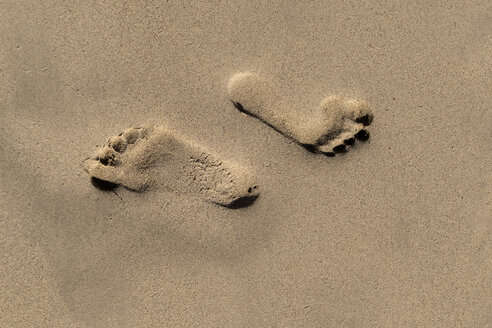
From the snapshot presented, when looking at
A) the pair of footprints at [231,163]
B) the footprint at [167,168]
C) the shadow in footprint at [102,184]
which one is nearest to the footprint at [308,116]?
the pair of footprints at [231,163]

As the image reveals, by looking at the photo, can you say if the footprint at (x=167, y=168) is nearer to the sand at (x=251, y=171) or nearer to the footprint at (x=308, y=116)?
the sand at (x=251, y=171)

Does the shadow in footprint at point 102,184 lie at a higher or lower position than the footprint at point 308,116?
lower

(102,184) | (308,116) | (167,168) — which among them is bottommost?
(102,184)

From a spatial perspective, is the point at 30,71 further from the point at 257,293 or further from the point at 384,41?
the point at 384,41

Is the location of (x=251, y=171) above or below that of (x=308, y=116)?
below

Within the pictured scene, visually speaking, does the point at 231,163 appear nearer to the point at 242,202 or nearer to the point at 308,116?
the point at 242,202

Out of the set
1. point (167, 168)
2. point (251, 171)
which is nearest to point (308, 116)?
point (251, 171)

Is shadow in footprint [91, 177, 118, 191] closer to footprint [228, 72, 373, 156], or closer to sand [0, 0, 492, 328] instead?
sand [0, 0, 492, 328]
